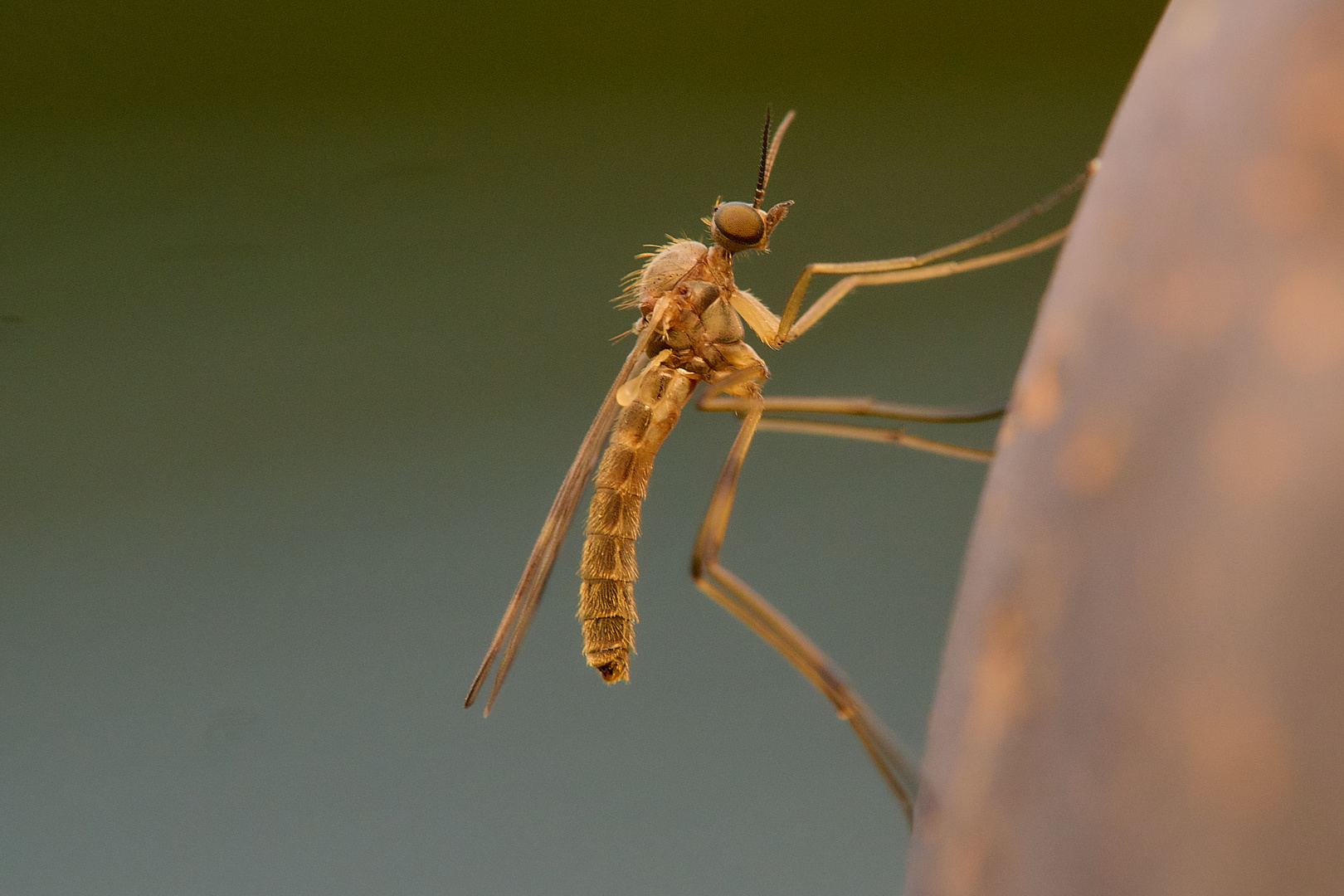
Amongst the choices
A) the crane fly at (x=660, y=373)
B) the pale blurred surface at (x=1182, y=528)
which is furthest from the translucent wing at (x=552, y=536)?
the pale blurred surface at (x=1182, y=528)

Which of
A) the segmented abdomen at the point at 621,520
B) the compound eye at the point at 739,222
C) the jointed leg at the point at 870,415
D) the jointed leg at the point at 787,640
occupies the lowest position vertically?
the segmented abdomen at the point at 621,520

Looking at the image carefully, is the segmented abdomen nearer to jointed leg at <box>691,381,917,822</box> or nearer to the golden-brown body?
the golden-brown body

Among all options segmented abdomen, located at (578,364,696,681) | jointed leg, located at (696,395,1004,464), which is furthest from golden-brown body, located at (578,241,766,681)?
jointed leg, located at (696,395,1004,464)

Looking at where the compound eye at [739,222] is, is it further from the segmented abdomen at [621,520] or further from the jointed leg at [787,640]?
the jointed leg at [787,640]

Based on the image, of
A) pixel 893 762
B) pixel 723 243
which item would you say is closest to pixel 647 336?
pixel 723 243

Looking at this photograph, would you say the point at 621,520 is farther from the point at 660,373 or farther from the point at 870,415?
the point at 870,415

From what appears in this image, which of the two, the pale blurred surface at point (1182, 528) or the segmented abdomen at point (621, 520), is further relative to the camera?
the segmented abdomen at point (621, 520)

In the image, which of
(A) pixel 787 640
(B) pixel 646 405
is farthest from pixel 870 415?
(B) pixel 646 405
